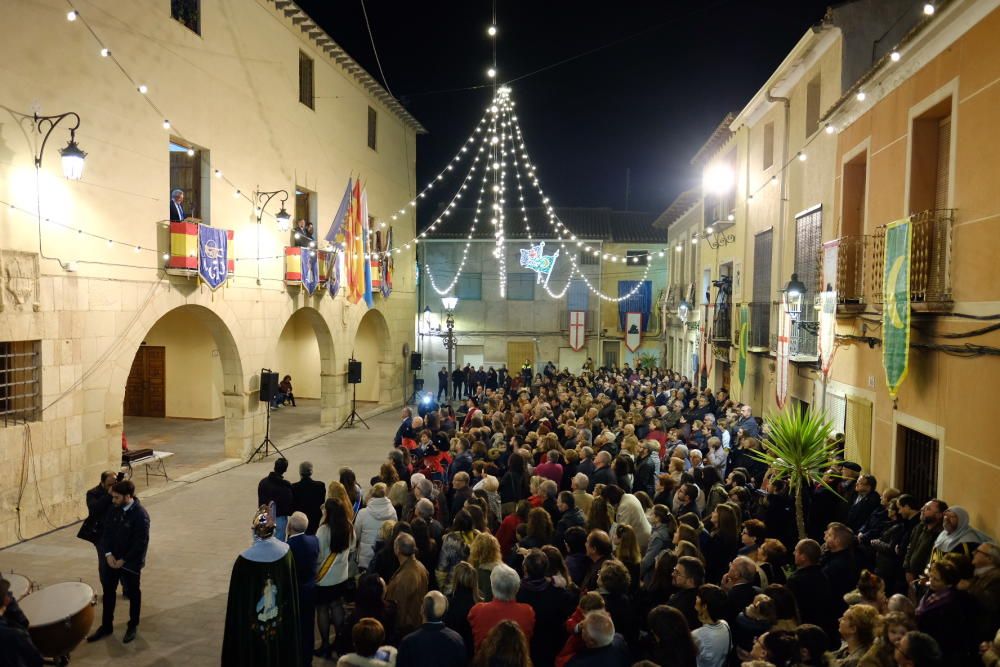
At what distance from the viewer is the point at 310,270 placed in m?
17.3

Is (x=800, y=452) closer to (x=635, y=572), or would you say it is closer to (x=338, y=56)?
(x=635, y=572)

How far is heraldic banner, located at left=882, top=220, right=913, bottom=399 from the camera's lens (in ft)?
24.0

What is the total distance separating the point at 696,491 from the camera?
685cm

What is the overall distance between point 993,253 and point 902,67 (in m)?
3.20

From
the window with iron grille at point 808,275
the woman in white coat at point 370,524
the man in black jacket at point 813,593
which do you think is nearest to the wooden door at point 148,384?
the woman in white coat at point 370,524

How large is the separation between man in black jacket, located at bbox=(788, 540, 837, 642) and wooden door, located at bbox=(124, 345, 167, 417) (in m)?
19.0

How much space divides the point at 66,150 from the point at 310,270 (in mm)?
8156

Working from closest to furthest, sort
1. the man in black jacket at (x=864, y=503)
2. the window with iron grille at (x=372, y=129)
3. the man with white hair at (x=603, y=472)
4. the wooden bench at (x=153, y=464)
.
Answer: the man in black jacket at (x=864, y=503), the man with white hair at (x=603, y=472), the wooden bench at (x=153, y=464), the window with iron grille at (x=372, y=129)

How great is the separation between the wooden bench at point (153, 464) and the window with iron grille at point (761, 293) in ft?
39.0

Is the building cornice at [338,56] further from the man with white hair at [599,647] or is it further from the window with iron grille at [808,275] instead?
the man with white hair at [599,647]

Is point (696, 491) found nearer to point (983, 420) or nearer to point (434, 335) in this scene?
point (983, 420)

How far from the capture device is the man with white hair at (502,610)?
449 centimetres

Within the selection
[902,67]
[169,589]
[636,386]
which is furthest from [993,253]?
[636,386]

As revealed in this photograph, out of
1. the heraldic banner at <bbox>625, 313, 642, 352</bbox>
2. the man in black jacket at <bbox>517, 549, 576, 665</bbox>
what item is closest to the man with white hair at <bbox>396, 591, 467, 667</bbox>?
the man in black jacket at <bbox>517, 549, 576, 665</bbox>
